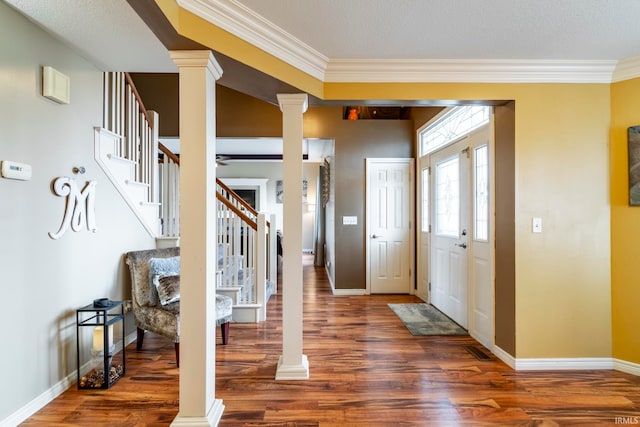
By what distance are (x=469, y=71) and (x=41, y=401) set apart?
12.3 ft

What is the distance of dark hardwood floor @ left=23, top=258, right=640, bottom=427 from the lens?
73.1 inches

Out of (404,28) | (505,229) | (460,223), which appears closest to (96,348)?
(404,28)

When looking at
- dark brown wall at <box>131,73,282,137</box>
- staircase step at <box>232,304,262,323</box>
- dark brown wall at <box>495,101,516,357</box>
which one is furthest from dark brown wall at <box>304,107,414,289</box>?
dark brown wall at <box>495,101,516,357</box>

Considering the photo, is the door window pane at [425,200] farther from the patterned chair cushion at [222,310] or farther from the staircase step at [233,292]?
the patterned chair cushion at [222,310]

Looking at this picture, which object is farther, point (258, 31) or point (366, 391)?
point (366, 391)

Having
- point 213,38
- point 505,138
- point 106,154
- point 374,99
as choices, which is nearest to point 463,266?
point 505,138

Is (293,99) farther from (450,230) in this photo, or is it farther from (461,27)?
(450,230)

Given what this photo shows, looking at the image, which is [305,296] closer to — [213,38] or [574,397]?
[574,397]

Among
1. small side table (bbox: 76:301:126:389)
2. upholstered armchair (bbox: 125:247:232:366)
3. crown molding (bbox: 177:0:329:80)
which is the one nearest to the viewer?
crown molding (bbox: 177:0:329:80)

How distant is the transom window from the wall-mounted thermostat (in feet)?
11.1

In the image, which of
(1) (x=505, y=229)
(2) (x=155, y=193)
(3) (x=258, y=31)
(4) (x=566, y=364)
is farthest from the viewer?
(2) (x=155, y=193)

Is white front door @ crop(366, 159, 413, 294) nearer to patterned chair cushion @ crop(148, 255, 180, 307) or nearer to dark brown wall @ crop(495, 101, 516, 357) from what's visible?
dark brown wall @ crop(495, 101, 516, 357)

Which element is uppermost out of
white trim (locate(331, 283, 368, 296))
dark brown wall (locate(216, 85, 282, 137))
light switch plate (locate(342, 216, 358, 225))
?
dark brown wall (locate(216, 85, 282, 137))

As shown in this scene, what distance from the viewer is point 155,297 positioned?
2666 mm
